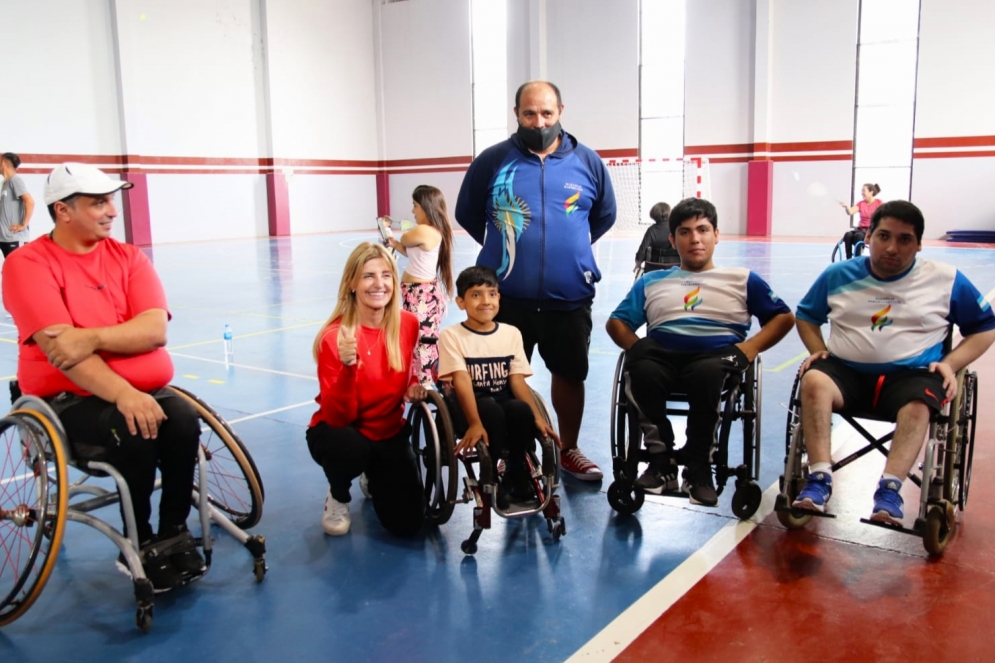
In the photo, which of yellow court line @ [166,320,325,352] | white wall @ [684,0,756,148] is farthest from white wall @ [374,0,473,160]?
yellow court line @ [166,320,325,352]

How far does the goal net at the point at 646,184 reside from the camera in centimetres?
1716

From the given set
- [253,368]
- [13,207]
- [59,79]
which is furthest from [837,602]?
[59,79]

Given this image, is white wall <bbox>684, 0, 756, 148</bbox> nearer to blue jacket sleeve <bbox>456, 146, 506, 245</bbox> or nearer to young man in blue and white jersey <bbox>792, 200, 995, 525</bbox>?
blue jacket sleeve <bbox>456, 146, 506, 245</bbox>

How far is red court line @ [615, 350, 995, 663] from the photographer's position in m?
2.10

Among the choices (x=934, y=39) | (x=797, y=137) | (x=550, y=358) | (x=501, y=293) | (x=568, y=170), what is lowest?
(x=550, y=358)

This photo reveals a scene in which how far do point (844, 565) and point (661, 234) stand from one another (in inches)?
170

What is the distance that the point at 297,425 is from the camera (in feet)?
13.6

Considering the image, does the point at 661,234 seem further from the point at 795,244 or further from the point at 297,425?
the point at 795,244

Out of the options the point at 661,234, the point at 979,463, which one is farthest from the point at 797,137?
the point at 979,463

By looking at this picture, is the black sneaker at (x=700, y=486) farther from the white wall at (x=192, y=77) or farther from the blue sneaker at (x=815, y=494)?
the white wall at (x=192, y=77)

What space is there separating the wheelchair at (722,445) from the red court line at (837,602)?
0.16 meters

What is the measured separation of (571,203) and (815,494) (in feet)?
4.52

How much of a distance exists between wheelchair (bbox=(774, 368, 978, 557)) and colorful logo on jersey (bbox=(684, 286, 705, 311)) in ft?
1.42

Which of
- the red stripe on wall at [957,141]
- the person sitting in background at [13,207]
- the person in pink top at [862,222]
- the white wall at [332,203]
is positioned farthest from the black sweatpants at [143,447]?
the white wall at [332,203]
